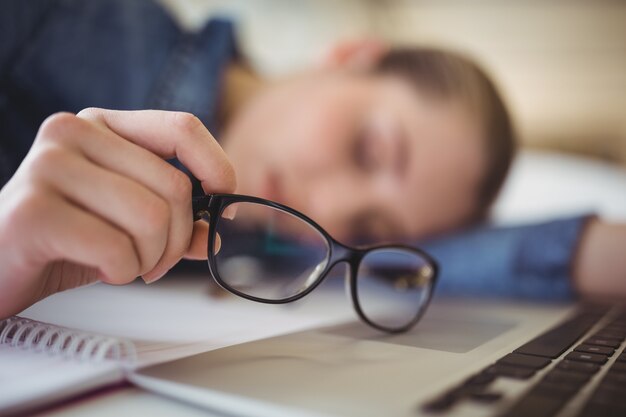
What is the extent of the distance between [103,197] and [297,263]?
1.26ft

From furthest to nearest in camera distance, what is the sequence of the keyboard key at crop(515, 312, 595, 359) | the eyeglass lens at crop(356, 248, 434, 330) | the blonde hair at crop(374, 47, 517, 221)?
the blonde hair at crop(374, 47, 517, 221) < the eyeglass lens at crop(356, 248, 434, 330) < the keyboard key at crop(515, 312, 595, 359)

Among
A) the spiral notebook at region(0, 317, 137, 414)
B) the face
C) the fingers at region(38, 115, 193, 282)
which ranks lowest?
the spiral notebook at region(0, 317, 137, 414)

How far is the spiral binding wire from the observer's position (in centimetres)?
28

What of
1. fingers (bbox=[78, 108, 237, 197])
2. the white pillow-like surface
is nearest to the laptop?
fingers (bbox=[78, 108, 237, 197])

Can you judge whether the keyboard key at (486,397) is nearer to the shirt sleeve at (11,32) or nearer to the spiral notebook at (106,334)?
the spiral notebook at (106,334)

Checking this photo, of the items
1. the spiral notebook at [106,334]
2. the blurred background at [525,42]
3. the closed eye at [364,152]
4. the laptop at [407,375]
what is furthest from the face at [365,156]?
the blurred background at [525,42]

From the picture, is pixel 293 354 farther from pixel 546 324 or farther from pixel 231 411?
pixel 546 324

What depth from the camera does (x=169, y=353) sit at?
0.98 ft

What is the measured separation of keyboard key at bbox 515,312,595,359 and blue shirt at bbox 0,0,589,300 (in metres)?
0.24

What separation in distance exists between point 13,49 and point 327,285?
17.0 inches

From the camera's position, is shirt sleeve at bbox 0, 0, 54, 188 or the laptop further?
shirt sleeve at bbox 0, 0, 54, 188

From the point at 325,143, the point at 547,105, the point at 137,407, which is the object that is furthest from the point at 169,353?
the point at 547,105

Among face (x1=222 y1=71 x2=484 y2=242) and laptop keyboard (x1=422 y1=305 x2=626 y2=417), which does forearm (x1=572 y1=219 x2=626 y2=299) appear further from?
laptop keyboard (x1=422 y1=305 x2=626 y2=417)

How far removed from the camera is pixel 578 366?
10.9 inches
